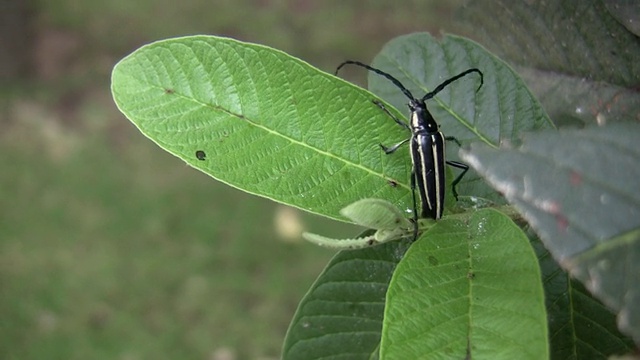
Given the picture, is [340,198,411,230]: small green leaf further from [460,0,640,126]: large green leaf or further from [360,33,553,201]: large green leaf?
[460,0,640,126]: large green leaf

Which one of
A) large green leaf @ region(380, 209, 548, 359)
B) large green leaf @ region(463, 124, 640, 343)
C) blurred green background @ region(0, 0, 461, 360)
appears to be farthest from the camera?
→ blurred green background @ region(0, 0, 461, 360)

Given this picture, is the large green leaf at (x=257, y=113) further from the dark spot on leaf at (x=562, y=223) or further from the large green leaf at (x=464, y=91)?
the dark spot on leaf at (x=562, y=223)

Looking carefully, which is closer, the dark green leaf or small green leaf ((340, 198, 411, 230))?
small green leaf ((340, 198, 411, 230))

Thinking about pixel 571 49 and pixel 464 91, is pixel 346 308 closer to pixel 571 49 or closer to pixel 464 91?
pixel 464 91

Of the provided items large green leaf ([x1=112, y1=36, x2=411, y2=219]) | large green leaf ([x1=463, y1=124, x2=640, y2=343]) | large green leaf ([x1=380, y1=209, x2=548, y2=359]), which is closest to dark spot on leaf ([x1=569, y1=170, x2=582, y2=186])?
large green leaf ([x1=463, y1=124, x2=640, y2=343])

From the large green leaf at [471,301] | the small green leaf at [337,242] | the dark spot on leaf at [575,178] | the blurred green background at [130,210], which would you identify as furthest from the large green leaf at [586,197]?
the blurred green background at [130,210]

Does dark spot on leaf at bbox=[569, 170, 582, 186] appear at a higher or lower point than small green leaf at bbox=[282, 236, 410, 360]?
higher
